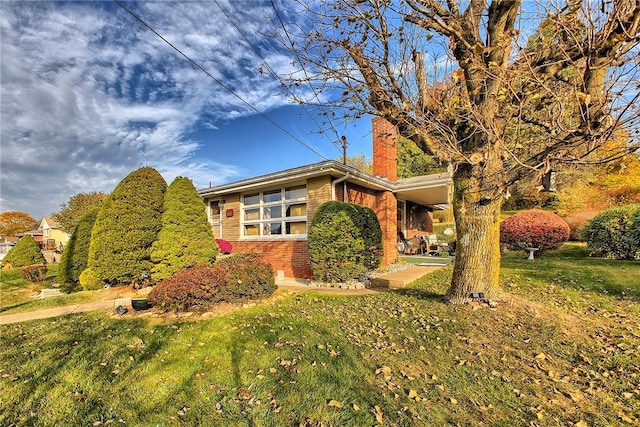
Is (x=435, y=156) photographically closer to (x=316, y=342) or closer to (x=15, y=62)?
(x=316, y=342)

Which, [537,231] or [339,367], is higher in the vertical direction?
[537,231]

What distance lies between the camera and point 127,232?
7738 mm

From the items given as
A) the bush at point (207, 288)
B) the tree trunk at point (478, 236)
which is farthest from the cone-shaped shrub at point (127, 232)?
the tree trunk at point (478, 236)

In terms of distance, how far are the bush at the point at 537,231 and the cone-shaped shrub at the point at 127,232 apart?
42.3 ft

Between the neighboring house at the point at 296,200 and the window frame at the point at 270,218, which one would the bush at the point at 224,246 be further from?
the window frame at the point at 270,218

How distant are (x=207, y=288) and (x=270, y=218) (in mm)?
5942

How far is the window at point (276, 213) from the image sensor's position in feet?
33.7

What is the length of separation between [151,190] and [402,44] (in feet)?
23.1

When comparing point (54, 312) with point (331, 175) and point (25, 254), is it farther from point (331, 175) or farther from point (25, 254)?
point (25, 254)

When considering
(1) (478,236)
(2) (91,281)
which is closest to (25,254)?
(2) (91,281)

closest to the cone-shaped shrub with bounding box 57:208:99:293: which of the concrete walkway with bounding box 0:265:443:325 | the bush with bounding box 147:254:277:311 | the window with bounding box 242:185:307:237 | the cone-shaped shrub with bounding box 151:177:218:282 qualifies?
→ the concrete walkway with bounding box 0:265:443:325

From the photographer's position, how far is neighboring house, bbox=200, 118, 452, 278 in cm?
948

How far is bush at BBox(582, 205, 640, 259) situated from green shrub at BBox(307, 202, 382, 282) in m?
8.65

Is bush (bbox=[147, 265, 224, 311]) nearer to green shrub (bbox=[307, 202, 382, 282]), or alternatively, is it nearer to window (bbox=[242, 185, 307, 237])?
green shrub (bbox=[307, 202, 382, 282])
